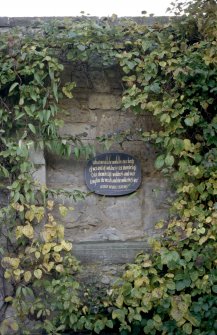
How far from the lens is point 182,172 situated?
407cm

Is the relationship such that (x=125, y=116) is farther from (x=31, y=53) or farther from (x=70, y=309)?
(x=70, y=309)

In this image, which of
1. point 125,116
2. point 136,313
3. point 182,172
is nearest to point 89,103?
point 125,116

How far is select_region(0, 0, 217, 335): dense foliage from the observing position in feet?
13.0

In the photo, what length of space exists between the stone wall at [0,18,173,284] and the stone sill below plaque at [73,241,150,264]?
0.05ft

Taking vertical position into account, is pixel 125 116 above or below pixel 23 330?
above

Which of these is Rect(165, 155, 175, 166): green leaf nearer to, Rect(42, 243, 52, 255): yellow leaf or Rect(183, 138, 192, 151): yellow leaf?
Rect(183, 138, 192, 151): yellow leaf

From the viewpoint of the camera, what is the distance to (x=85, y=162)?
4.34m

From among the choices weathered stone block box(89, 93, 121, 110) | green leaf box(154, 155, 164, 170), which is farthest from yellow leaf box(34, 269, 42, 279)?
weathered stone block box(89, 93, 121, 110)

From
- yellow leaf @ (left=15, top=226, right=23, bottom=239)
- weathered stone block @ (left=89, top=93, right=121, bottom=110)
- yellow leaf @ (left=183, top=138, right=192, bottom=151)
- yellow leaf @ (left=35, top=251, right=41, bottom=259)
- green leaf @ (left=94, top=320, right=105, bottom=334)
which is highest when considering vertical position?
weathered stone block @ (left=89, top=93, right=121, bottom=110)

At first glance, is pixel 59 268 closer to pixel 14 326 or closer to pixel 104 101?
pixel 14 326

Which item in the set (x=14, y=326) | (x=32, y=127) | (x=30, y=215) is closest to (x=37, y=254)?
(x=30, y=215)

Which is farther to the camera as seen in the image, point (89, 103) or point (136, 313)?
point (89, 103)

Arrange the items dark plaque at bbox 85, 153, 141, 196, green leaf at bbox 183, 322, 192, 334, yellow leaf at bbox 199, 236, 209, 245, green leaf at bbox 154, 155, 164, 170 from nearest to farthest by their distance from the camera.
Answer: green leaf at bbox 183, 322, 192, 334 < yellow leaf at bbox 199, 236, 209, 245 < green leaf at bbox 154, 155, 164, 170 < dark plaque at bbox 85, 153, 141, 196

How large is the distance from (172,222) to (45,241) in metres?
0.94
